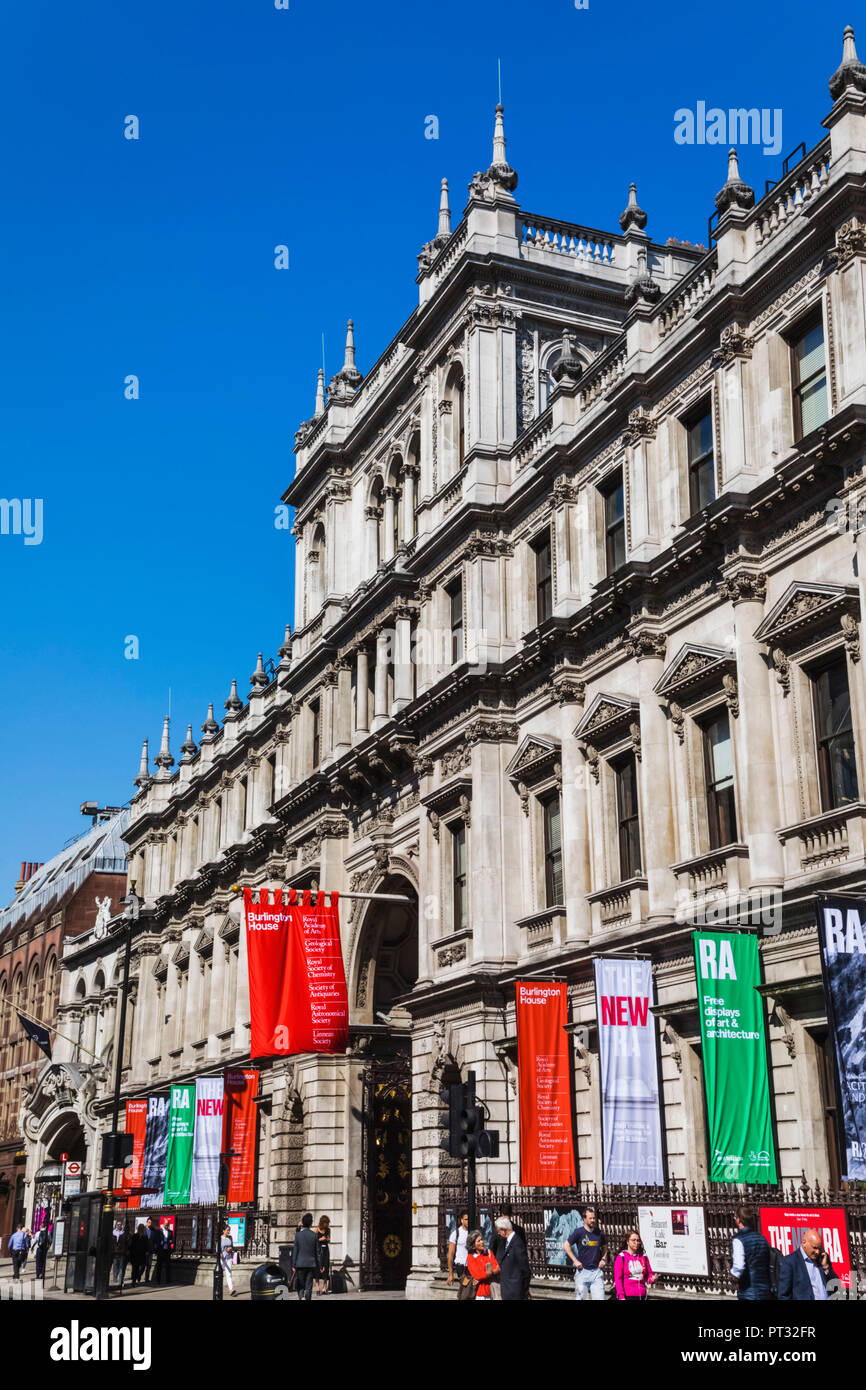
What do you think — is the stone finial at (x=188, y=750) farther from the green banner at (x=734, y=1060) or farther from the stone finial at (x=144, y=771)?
the green banner at (x=734, y=1060)

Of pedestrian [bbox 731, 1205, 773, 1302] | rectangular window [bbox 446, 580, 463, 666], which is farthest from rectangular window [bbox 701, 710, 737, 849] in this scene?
rectangular window [bbox 446, 580, 463, 666]

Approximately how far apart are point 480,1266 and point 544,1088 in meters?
5.76

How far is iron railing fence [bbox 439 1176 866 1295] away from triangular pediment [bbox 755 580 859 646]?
8.32 m

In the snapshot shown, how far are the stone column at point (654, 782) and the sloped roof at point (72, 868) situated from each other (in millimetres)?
59571

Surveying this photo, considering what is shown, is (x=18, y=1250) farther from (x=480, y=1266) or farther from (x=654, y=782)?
(x=654, y=782)

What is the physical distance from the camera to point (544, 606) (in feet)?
107

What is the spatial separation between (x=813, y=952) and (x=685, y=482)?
9798mm

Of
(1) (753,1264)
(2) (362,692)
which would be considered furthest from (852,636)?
(2) (362,692)

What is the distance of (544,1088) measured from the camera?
26.9m

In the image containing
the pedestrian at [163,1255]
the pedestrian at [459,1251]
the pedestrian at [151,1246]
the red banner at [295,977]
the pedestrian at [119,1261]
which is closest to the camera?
the pedestrian at [459,1251]

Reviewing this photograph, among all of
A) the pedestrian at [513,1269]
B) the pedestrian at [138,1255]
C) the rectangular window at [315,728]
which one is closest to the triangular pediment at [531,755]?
the pedestrian at [513,1269]

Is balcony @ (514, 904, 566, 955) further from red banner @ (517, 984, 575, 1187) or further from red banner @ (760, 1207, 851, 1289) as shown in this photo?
red banner @ (760, 1207, 851, 1289)

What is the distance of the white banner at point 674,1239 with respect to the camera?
69.1ft

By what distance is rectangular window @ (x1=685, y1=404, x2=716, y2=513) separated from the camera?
26533 mm
